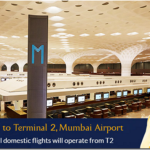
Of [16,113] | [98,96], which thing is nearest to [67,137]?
[16,113]

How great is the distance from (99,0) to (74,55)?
20150 millimetres

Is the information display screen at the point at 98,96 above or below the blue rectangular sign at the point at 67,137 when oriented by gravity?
above

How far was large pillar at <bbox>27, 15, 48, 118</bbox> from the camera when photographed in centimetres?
573

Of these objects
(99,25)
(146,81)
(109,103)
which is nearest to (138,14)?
(99,25)

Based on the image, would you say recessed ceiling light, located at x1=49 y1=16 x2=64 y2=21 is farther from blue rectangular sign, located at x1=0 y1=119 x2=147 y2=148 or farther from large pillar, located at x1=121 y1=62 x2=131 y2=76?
large pillar, located at x1=121 y1=62 x2=131 y2=76

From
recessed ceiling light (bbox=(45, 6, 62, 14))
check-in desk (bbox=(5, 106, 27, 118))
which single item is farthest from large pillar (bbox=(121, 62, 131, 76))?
recessed ceiling light (bbox=(45, 6, 62, 14))

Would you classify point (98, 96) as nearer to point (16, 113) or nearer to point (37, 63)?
point (16, 113)

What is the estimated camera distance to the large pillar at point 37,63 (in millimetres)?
5727

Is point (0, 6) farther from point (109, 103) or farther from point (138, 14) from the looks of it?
point (109, 103)

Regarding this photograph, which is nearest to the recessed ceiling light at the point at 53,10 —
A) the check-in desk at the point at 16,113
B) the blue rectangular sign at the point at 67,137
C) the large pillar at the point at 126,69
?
the blue rectangular sign at the point at 67,137

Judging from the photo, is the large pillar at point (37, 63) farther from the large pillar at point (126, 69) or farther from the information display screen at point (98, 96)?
the large pillar at point (126, 69)

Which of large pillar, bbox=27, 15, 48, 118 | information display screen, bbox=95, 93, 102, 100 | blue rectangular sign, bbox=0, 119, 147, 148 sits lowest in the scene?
blue rectangular sign, bbox=0, 119, 147, 148

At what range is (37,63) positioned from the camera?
5.79 meters

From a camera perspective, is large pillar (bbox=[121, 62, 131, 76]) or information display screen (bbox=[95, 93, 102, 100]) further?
large pillar (bbox=[121, 62, 131, 76])
